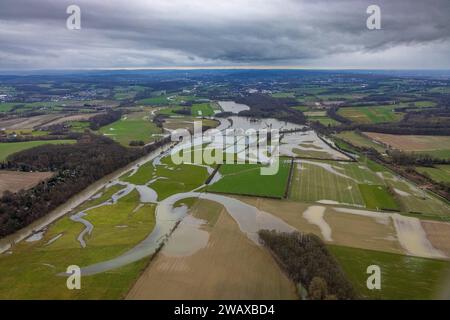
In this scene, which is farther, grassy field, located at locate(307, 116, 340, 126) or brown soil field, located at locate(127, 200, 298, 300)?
grassy field, located at locate(307, 116, 340, 126)

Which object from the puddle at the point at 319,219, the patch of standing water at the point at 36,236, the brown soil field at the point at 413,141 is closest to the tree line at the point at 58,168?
the patch of standing water at the point at 36,236

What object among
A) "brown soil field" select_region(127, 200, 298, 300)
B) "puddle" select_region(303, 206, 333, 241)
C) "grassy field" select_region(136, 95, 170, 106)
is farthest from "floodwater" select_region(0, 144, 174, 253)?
"grassy field" select_region(136, 95, 170, 106)

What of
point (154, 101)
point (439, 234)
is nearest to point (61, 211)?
point (439, 234)

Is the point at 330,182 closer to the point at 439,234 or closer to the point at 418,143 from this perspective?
the point at 439,234

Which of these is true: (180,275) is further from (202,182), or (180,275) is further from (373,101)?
(373,101)

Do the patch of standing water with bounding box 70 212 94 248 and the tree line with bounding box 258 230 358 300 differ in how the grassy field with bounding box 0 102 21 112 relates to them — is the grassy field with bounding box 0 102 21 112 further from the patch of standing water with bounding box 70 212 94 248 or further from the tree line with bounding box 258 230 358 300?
the tree line with bounding box 258 230 358 300

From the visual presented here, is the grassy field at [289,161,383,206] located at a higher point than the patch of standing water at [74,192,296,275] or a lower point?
higher
